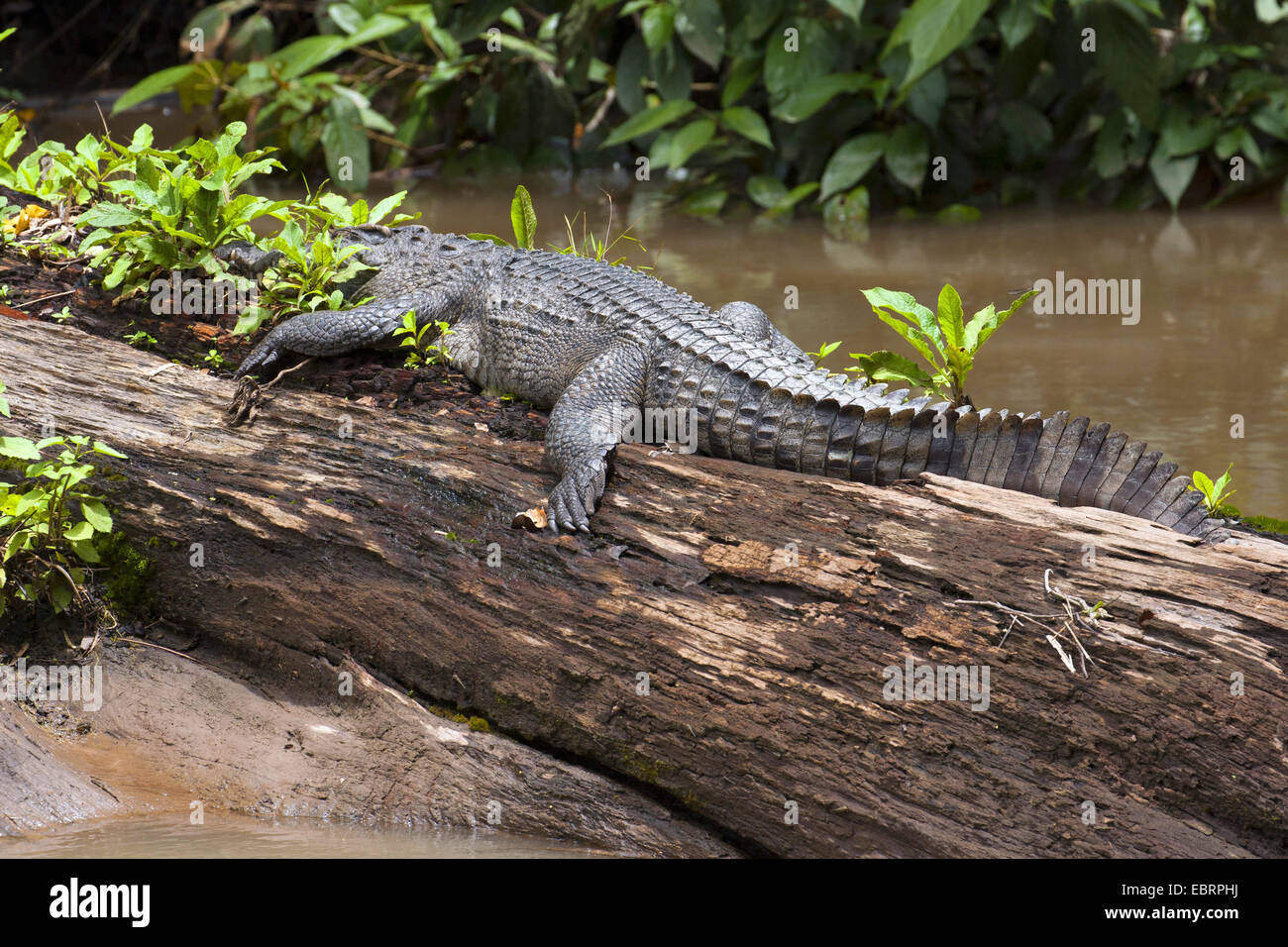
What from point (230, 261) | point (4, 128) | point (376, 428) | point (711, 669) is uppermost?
point (4, 128)

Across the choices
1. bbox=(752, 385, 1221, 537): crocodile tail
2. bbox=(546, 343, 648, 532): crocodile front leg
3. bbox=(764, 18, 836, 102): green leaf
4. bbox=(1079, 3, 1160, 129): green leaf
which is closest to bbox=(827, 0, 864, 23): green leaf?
bbox=(764, 18, 836, 102): green leaf

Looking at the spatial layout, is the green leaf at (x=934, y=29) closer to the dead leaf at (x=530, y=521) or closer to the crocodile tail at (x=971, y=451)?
the crocodile tail at (x=971, y=451)

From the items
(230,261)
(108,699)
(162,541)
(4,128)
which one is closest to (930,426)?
(162,541)

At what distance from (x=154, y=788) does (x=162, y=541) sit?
0.86 metres

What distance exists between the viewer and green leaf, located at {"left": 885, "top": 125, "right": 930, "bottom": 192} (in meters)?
10.1

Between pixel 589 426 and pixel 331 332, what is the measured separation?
1.23 metres

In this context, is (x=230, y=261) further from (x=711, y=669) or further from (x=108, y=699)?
(x=711, y=669)

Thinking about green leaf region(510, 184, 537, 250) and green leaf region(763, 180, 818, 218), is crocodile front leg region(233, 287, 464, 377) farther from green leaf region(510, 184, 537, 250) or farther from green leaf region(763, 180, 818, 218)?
green leaf region(763, 180, 818, 218)

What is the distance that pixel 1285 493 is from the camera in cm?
552

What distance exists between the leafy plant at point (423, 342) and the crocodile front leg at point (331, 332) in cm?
6

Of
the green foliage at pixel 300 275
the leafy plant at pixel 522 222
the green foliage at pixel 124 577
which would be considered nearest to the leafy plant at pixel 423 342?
the green foliage at pixel 300 275

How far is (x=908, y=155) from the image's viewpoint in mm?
10148

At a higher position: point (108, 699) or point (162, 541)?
point (162, 541)

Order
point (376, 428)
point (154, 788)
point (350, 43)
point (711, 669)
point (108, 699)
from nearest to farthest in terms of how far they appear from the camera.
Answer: point (711, 669) → point (154, 788) → point (108, 699) → point (376, 428) → point (350, 43)
